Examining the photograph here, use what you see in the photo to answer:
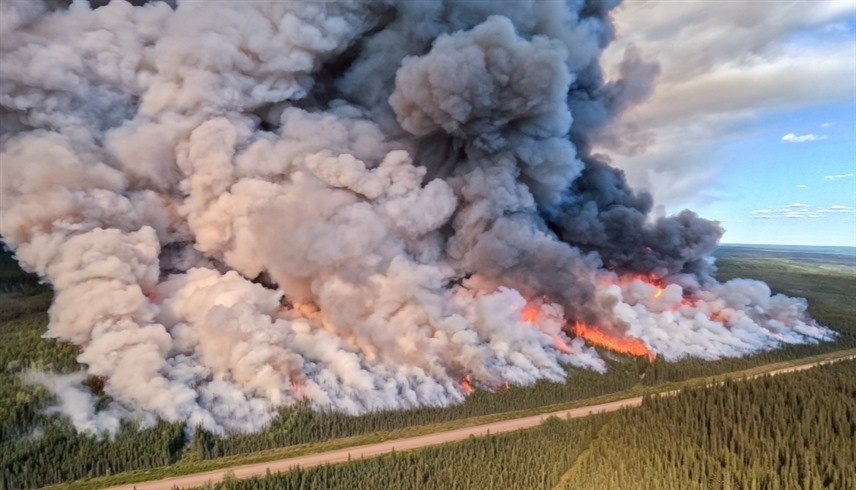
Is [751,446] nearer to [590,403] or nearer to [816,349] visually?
[590,403]

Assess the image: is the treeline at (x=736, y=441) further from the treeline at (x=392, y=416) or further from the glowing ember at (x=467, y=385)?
the glowing ember at (x=467, y=385)

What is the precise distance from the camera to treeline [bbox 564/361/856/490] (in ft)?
154

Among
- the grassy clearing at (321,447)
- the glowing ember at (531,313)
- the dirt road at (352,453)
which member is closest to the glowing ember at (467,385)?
the grassy clearing at (321,447)

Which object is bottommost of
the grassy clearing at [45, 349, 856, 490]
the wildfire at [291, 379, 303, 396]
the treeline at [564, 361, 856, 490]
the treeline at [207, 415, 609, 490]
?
the grassy clearing at [45, 349, 856, 490]

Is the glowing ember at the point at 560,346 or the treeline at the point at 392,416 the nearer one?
the treeline at the point at 392,416

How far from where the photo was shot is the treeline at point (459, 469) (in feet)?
157

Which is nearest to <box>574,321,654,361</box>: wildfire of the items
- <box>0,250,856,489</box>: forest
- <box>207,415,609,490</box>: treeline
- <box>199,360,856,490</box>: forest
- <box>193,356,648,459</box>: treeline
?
<box>0,250,856,489</box>: forest

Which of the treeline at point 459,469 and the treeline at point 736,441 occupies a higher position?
the treeline at point 736,441

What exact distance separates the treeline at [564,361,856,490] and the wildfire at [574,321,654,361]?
68.8 feet

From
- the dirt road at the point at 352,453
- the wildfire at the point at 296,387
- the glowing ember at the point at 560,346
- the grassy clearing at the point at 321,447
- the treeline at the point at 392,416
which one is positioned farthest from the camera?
the glowing ember at the point at 560,346

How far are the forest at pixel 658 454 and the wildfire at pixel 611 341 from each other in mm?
25078

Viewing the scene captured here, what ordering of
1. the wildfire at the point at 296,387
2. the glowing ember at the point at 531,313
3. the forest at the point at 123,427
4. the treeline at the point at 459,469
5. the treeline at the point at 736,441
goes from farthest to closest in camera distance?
the glowing ember at the point at 531,313
the wildfire at the point at 296,387
the forest at the point at 123,427
the treeline at the point at 459,469
the treeline at the point at 736,441

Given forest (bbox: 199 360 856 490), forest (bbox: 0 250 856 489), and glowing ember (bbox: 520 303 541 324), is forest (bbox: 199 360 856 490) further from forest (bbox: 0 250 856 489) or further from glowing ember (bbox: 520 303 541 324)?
glowing ember (bbox: 520 303 541 324)

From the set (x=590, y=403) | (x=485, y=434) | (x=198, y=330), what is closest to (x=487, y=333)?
(x=590, y=403)
